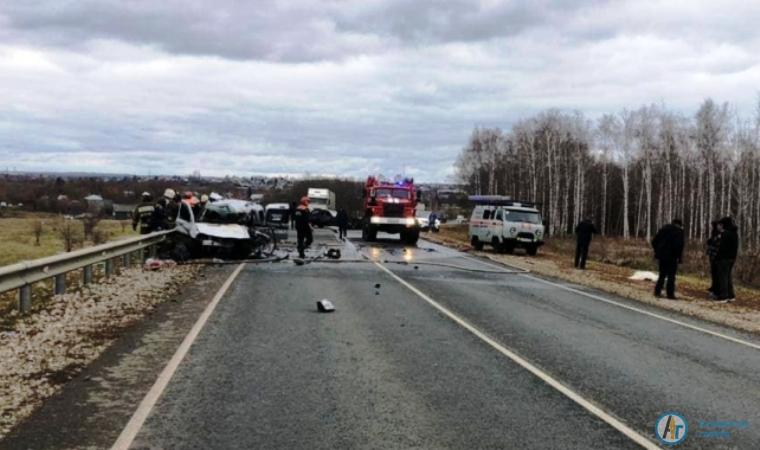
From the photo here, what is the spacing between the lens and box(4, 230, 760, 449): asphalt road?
17.7ft

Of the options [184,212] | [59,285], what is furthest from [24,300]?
[184,212]

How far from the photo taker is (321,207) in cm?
5566

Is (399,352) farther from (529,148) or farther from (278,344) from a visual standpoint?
(529,148)

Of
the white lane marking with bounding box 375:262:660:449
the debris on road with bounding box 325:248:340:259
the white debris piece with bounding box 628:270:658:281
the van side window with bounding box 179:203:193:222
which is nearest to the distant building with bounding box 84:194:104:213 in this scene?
the van side window with bounding box 179:203:193:222

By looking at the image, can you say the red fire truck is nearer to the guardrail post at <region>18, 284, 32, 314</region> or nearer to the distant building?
the guardrail post at <region>18, 284, 32, 314</region>

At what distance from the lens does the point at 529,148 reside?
86.3m

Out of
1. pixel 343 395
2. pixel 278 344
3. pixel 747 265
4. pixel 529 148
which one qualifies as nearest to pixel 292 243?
pixel 747 265

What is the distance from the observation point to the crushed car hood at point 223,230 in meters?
20.6

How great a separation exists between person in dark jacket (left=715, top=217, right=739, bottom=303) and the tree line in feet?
135

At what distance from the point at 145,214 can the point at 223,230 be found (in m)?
2.26

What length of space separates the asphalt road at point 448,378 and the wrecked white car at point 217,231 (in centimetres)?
735

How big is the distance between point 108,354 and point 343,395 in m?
3.20

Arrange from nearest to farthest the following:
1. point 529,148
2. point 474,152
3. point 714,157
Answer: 1. point 714,157
2. point 529,148
3. point 474,152

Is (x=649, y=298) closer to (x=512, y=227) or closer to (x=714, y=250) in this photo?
(x=714, y=250)
